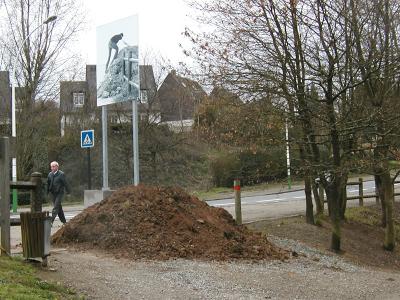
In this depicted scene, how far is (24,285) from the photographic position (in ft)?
21.1

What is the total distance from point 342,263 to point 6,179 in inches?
271

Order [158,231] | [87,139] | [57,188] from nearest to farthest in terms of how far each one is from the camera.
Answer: [158,231] < [57,188] < [87,139]

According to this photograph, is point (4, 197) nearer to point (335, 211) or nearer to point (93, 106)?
point (335, 211)

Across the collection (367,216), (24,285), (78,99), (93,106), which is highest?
(78,99)

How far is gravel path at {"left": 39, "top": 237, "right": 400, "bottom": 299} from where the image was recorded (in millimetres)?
7363

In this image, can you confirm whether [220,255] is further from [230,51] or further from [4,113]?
[4,113]

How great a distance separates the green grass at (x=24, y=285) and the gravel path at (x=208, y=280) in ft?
1.00

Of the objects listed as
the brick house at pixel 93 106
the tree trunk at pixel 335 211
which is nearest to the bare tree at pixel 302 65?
the tree trunk at pixel 335 211

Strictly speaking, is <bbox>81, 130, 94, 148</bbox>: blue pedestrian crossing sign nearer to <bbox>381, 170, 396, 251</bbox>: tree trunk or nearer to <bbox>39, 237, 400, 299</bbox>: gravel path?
<bbox>381, 170, 396, 251</bbox>: tree trunk

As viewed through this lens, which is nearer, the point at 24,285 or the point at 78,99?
the point at 24,285

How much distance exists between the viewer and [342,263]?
11.3 metres

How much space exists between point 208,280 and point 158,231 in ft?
6.74

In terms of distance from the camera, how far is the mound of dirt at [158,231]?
31.6 feet

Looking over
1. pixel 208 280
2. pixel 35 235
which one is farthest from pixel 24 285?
pixel 208 280
